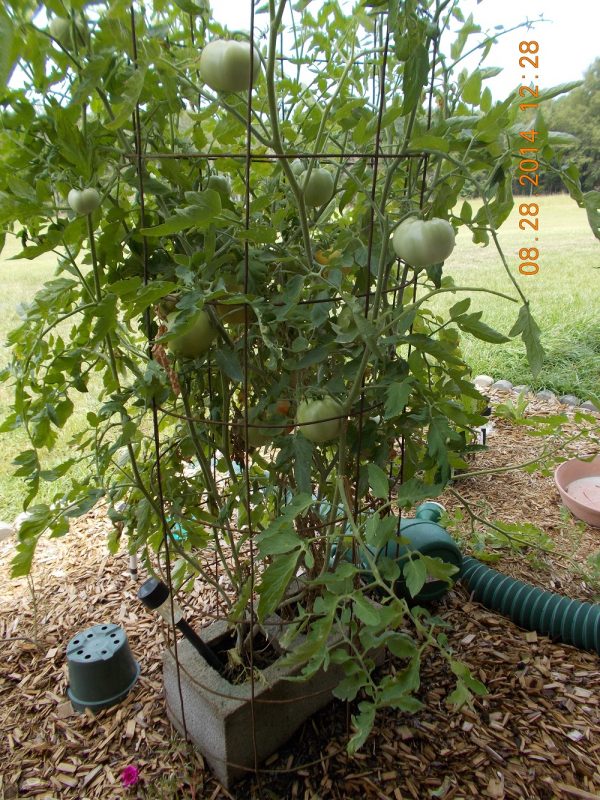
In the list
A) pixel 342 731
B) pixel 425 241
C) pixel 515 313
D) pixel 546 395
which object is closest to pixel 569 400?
pixel 546 395

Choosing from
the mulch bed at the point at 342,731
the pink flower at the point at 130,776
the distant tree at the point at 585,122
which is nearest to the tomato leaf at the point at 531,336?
the mulch bed at the point at 342,731

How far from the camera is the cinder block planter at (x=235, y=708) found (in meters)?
1.11

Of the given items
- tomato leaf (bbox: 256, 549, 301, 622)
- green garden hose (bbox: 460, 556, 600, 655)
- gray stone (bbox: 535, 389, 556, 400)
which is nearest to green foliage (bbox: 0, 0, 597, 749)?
tomato leaf (bbox: 256, 549, 301, 622)

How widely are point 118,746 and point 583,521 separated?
60.6 inches

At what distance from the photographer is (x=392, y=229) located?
0.83m

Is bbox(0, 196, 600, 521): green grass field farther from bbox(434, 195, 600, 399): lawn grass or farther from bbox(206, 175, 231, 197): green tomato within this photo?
bbox(206, 175, 231, 197): green tomato

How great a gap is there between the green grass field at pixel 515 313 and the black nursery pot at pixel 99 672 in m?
0.76

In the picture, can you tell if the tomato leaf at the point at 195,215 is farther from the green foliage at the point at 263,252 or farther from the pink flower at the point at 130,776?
the pink flower at the point at 130,776

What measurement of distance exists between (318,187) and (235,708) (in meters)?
0.90

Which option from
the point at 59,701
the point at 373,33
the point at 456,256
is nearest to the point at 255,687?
the point at 59,701

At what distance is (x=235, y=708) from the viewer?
1.10 meters

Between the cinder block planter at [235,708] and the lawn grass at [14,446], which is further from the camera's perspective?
the lawn grass at [14,446]

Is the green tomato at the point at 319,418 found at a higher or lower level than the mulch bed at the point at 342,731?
higher

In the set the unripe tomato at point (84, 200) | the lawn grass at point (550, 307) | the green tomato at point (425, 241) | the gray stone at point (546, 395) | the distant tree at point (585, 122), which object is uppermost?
the distant tree at point (585, 122)
